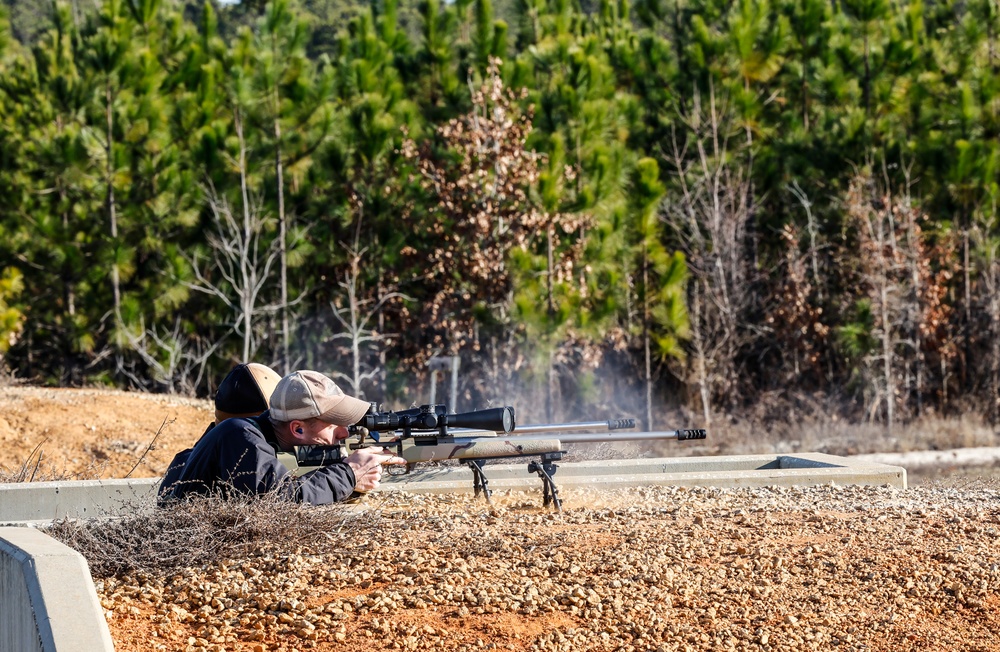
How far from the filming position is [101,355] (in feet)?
72.9

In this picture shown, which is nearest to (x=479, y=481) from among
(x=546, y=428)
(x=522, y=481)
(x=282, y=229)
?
(x=522, y=481)

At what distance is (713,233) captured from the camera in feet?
77.4

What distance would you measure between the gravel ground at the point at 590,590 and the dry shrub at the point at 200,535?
77 mm

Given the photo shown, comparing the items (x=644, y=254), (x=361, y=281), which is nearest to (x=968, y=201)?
(x=644, y=254)

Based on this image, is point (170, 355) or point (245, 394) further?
point (170, 355)

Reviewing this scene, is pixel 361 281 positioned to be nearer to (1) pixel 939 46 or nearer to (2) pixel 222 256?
(2) pixel 222 256

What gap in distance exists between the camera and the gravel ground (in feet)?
14.8

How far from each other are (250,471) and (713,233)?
746 inches

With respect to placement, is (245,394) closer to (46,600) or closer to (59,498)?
(59,498)

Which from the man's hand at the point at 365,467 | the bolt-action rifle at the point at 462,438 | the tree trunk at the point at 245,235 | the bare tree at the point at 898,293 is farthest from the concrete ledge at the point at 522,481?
the bare tree at the point at 898,293

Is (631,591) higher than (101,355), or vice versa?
(101,355)

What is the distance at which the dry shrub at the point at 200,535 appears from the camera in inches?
206

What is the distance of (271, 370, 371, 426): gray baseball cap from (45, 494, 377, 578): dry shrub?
38 centimetres

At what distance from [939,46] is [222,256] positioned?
46.8ft
